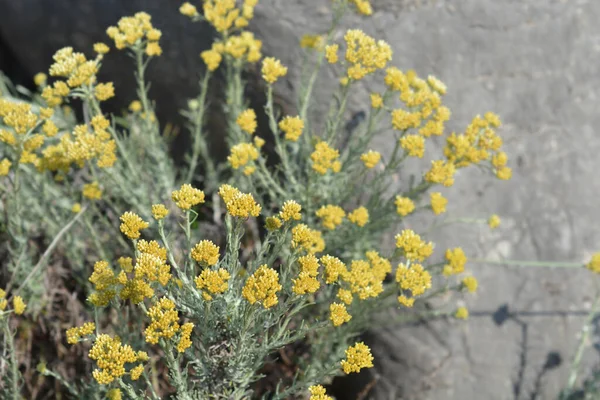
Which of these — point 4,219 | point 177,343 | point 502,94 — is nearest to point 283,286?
point 177,343

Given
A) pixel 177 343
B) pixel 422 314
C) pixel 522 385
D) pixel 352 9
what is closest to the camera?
pixel 177 343

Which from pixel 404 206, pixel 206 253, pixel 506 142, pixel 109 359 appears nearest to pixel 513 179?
pixel 506 142

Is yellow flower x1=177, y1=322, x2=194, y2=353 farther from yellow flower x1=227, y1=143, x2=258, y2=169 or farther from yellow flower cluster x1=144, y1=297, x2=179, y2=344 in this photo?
yellow flower x1=227, y1=143, x2=258, y2=169

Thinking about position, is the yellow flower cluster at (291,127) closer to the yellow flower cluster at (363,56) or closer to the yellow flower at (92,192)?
the yellow flower cluster at (363,56)

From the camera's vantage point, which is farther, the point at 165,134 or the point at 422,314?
the point at 165,134

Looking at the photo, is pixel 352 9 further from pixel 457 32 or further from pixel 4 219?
pixel 4 219

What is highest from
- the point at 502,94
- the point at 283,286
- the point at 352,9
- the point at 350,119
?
the point at 352,9
